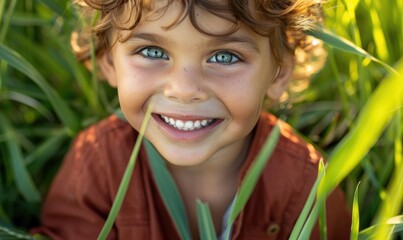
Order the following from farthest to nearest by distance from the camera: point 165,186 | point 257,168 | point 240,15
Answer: point 165,186
point 240,15
point 257,168

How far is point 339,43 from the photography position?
1.22 metres

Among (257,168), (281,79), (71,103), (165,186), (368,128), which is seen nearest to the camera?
(368,128)

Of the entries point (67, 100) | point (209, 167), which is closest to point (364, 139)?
point (209, 167)

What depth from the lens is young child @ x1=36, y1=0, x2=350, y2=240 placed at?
3.92ft

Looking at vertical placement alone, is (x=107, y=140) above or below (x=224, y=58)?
below

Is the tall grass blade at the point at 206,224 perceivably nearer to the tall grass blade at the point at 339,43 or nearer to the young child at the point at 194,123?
the young child at the point at 194,123

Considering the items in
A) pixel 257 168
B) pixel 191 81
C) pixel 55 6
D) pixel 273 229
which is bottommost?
pixel 273 229

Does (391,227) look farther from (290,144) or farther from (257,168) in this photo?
(290,144)

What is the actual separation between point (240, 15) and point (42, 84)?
0.48m

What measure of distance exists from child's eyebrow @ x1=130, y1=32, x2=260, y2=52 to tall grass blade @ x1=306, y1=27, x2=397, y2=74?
0.10 metres

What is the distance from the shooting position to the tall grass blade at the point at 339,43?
3.98 feet

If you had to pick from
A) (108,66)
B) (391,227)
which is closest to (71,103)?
(108,66)

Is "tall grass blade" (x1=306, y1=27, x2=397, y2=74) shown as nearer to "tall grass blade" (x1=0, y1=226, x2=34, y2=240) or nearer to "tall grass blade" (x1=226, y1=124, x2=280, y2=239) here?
"tall grass blade" (x1=226, y1=124, x2=280, y2=239)

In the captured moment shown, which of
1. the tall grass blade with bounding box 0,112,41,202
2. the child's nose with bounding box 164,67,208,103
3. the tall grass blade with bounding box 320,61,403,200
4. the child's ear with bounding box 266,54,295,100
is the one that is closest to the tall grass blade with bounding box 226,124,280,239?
the tall grass blade with bounding box 320,61,403,200
